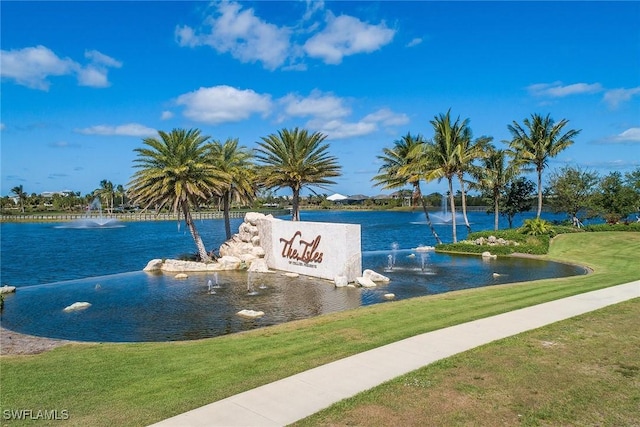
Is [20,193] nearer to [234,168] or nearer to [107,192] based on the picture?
[107,192]

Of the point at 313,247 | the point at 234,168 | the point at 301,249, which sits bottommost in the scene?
the point at 301,249

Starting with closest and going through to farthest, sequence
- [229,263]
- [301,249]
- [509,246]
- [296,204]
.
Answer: [301,249] < [229,263] < [509,246] < [296,204]

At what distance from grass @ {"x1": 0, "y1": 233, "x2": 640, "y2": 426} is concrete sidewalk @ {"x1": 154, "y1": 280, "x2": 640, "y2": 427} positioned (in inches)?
16.9

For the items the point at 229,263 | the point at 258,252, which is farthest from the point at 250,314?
the point at 258,252

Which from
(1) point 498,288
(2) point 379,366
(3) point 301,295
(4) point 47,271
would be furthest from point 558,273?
(4) point 47,271

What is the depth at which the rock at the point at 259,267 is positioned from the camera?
29.1 metres

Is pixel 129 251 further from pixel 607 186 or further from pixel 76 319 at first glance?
pixel 607 186

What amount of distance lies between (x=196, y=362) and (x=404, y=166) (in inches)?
1294

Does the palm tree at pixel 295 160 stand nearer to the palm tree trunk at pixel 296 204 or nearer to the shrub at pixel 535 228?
the palm tree trunk at pixel 296 204

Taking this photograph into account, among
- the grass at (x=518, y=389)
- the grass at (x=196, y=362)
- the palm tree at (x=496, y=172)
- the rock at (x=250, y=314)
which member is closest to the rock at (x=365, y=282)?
the grass at (x=196, y=362)

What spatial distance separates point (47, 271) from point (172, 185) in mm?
12609

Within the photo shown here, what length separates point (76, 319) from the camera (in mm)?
17516

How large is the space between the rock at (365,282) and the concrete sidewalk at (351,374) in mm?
10122

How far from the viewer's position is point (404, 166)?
4009 centimetres
